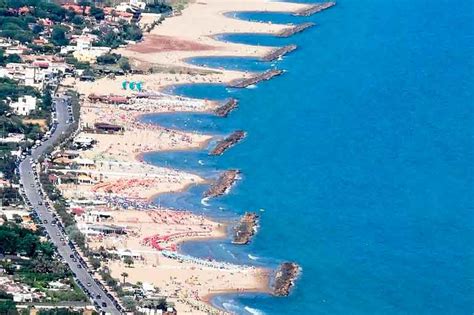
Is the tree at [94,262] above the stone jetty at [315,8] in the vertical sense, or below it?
above

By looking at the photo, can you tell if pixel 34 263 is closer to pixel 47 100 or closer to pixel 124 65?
pixel 47 100

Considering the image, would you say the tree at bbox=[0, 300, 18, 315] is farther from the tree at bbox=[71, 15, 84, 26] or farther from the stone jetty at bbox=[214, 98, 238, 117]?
the tree at bbox=[71, 15, 84, 26]

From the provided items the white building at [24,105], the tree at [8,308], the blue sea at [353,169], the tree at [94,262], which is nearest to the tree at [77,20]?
the blue sea at [353,169]

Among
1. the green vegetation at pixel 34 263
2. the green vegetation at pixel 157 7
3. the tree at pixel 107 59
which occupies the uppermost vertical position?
the green vegetation at pixel 34 263

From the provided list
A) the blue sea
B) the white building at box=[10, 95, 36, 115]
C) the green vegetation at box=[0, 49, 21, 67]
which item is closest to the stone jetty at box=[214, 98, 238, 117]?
the blue sea

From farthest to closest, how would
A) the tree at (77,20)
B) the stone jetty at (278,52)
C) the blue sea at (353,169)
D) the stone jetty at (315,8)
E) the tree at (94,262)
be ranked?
the stone jetty at (315,8)
the tree at (77,20)
the stone jetty at (278,52)
the blue sea at (353,169)
the tree at (94,262)

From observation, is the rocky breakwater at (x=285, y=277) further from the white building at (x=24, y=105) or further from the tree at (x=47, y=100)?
the tree at (x=47, y=100)

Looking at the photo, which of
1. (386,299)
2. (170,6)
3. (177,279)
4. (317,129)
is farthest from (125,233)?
(170,6)
